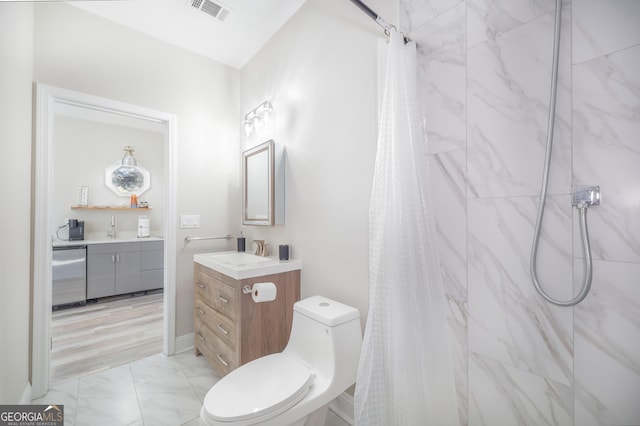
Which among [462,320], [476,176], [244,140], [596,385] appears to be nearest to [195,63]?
[244,140]

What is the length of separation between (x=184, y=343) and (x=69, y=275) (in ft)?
6.99

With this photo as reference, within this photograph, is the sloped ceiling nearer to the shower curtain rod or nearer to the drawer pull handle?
the shower curtain rod

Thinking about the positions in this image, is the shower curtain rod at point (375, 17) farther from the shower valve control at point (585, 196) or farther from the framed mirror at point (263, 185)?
the framed mirror at point (263, 185)

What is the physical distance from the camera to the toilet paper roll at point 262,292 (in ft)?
4.85

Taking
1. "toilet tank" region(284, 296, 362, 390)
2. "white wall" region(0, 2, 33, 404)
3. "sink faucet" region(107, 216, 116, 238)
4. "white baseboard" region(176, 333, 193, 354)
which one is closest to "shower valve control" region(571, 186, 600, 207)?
"toilet tank" region(284, 296, 362, 390)

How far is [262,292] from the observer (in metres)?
1.48

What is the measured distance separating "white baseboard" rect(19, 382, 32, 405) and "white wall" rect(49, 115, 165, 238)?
2.76m

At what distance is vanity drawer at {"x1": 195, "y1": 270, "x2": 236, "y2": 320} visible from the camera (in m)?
1.66

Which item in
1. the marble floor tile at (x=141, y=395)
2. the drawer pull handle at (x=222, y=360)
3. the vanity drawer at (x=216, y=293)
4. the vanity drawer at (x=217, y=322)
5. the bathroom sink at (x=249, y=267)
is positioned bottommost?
the marble floor tile at (x=141, y=395)

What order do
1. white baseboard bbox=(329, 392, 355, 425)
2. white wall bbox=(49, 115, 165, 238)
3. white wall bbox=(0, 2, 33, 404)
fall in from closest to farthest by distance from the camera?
1. white wall bbox=(0, 2, 33, 404)
2. white baseboard bbox=(329, 392, 355, 425)
3. white wall bbox=(49, 115, 165, 238)

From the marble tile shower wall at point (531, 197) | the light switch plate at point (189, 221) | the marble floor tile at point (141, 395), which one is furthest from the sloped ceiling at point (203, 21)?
the marble floor tile at point (141, 395)

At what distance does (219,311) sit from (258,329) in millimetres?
357

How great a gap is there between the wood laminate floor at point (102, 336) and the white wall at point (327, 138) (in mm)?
1621

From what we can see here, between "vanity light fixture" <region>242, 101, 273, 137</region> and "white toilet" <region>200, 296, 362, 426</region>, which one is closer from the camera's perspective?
"white toilet" <region>200, 296, 362, 426</region>
